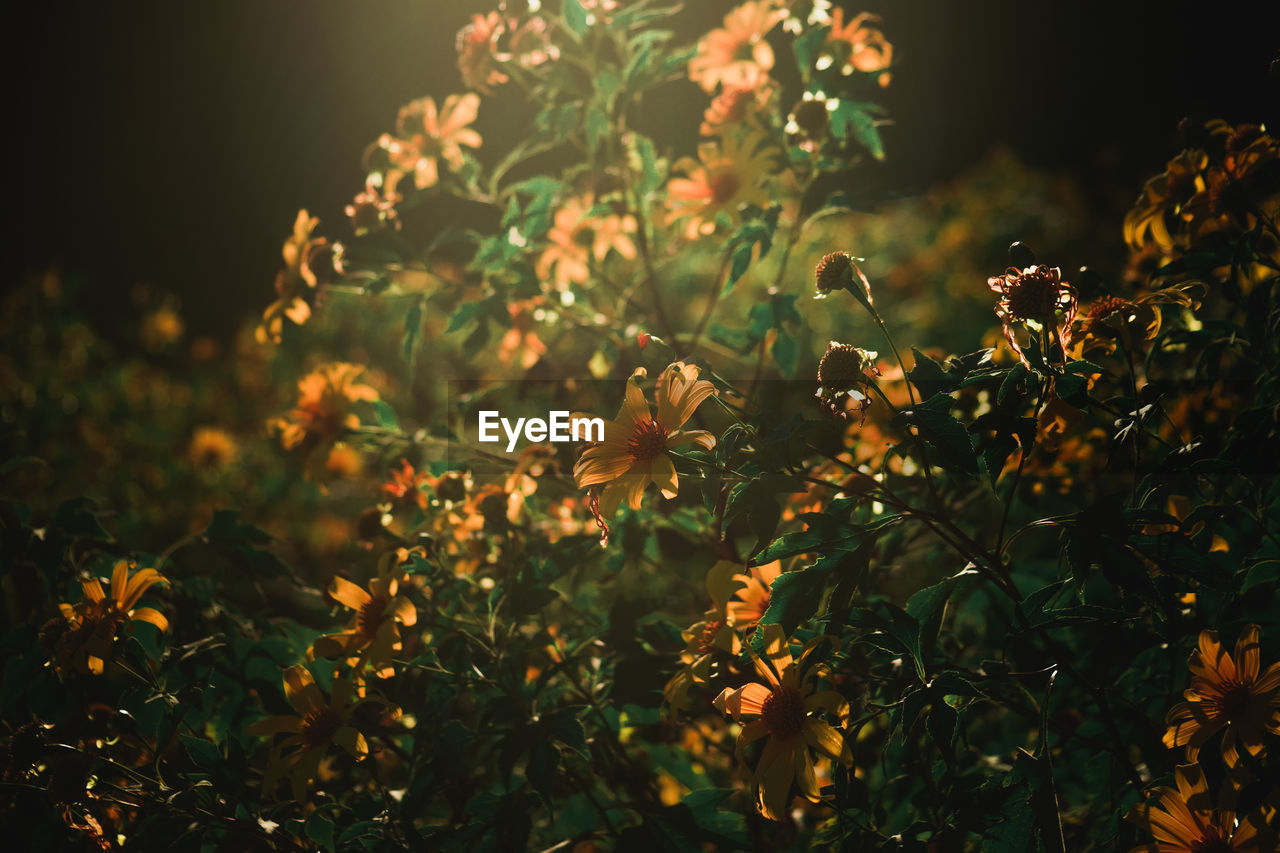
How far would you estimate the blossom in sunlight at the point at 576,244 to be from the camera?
1.44 m

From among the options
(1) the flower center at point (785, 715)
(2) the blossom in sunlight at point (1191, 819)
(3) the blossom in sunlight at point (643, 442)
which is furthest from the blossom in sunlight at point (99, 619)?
(2) the blossom in sunlight at point (1191, 819)

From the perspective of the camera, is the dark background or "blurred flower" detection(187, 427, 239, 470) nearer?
"blurred flower" detection(187, 427, 239, 470)

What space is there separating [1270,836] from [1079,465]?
53 cm

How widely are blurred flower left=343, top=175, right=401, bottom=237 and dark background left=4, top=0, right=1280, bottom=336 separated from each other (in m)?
4.10

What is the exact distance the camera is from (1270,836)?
64 cm

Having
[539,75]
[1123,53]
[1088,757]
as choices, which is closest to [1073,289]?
[1088,757]

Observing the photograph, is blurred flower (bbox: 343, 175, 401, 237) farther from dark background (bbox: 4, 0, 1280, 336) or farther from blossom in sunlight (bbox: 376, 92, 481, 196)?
dark background (bbox: 4, 0, 1280, 336)

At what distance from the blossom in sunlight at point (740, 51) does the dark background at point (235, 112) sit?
423 centimetres

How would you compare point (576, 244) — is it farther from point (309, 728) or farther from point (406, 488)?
point (309, 728)

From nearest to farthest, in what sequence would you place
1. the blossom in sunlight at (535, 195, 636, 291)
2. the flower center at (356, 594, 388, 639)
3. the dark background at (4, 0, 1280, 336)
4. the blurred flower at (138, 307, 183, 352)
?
the flower center at (356, 594, 388, 639)
the blossom in sunlight at (535, 195, 636, 291)
the blurred flower at (138, 307, 183, 352)
the dark background at (4, 0, 1280, 336)

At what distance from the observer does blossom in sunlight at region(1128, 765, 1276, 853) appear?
68 cm

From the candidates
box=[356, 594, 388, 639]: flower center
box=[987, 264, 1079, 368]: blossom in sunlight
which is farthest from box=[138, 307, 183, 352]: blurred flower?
box=[987, 264, 1079, 368]: blossom in sunlight

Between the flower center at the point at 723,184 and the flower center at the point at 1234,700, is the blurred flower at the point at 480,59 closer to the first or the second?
the flower center at the point at 723,184

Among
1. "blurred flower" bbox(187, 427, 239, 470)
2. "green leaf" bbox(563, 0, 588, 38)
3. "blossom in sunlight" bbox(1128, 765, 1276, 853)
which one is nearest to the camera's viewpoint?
"blossom in sunlight" bbox(1128, 765, 1276, 853)
